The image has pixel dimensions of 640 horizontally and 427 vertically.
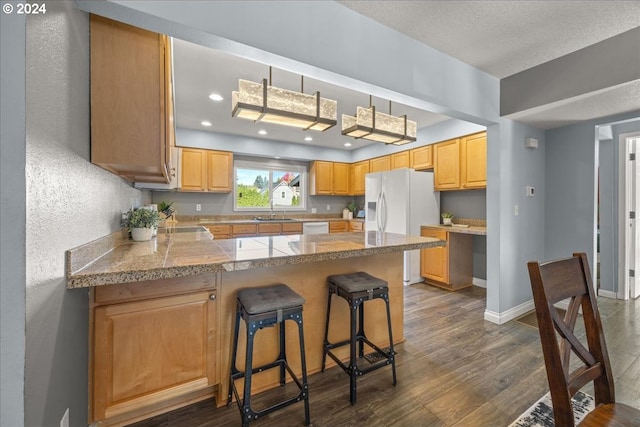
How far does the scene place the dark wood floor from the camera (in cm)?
155

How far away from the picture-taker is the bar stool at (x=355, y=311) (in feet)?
5.62

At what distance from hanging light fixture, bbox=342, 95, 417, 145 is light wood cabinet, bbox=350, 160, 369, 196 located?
9.67 feet

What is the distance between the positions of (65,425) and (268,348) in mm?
998

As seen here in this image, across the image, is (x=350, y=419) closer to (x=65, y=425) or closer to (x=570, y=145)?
(x=65, y=425)

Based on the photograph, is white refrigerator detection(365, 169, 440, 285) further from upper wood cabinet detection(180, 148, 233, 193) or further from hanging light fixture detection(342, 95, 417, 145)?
upper wood cabinet detection(180, 148, 233, 193)

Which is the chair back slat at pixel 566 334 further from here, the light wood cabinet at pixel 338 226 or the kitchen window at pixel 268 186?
the kitchen window at pixel 268 186

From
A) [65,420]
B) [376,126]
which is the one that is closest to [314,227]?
[376,126]

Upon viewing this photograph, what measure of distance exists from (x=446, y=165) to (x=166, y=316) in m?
4.02

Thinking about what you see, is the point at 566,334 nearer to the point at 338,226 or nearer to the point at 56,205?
the point at 56,205

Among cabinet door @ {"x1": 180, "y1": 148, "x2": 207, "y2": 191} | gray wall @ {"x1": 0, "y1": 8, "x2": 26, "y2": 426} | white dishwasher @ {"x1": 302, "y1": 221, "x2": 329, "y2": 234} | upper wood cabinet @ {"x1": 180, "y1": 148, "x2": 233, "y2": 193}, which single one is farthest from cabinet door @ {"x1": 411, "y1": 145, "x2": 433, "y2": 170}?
gray wall @ {"x1": 0, "y1": 8, "x2": 26, "y2": 426}

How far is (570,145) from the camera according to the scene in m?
3.15

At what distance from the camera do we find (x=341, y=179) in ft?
20.2

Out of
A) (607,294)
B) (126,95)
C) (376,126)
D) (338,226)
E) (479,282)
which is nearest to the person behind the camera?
(126,95)

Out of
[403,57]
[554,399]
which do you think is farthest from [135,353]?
[403,57]
